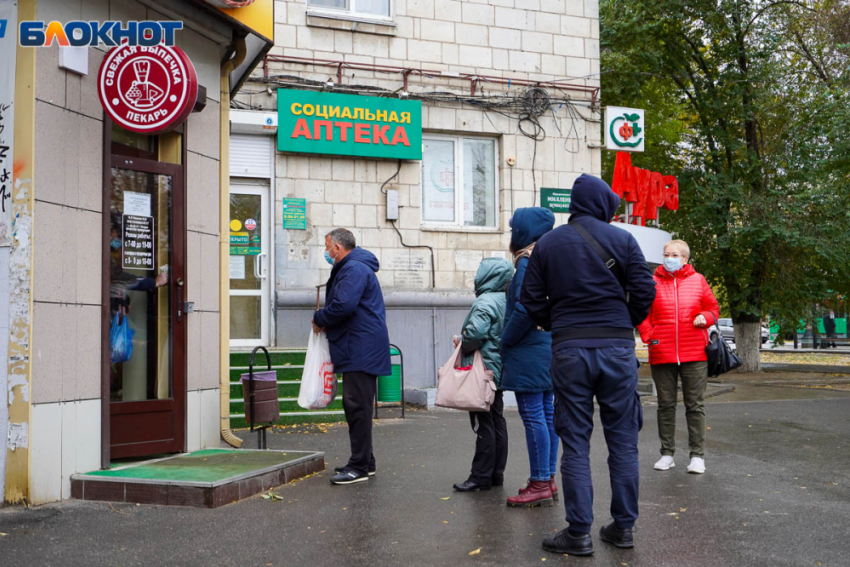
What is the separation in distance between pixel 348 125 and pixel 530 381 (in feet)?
28.1

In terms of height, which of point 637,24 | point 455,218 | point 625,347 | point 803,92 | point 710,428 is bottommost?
point 710,428

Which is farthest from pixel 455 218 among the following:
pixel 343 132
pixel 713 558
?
pixel 713 558

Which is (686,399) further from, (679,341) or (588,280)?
(588,280)

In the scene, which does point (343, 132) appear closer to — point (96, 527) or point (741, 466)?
point (741, 466)

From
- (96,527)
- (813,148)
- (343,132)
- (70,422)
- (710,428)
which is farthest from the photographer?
(813,148)

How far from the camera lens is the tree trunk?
2071 centimetres

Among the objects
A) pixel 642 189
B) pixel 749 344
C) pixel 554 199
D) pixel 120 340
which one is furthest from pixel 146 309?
pixel 749 344

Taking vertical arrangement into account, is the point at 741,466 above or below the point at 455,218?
below

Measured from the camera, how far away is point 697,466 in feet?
23.1

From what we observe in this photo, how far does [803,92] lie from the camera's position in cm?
2041

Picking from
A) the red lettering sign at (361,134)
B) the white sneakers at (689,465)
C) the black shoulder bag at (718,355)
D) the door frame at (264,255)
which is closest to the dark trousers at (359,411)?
the white sneakers at (689,465)

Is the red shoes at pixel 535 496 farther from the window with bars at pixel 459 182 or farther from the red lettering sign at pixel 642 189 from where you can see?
the red lettering sign at pixel 642 189

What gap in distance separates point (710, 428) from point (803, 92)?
13359mm

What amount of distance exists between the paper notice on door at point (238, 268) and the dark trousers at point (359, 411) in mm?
6769
